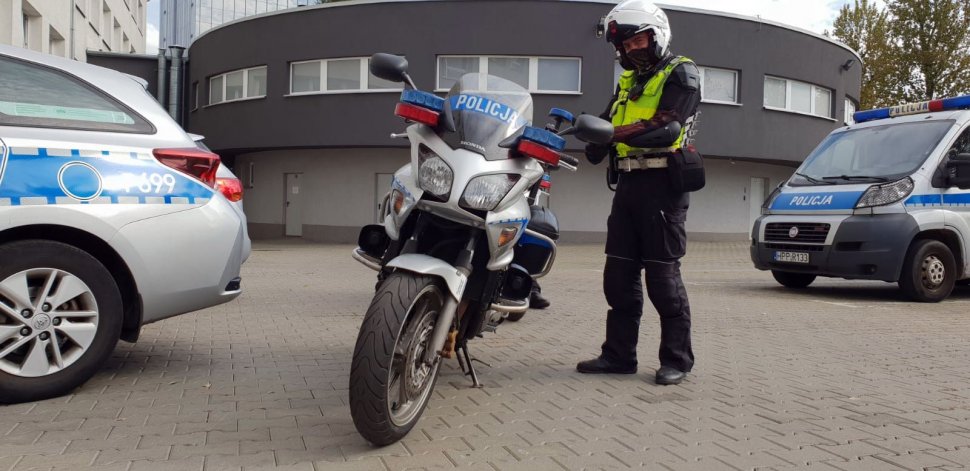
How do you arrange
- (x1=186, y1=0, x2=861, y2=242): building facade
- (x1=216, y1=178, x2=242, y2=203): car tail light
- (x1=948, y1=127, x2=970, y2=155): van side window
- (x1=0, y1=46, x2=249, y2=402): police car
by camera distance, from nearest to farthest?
(x1=0, y1=46, x2=249, y2=402): police car
(x1=216, y1=178, x2=242, y2=203): car tail light
(x1=948, y1=127, x2=970, y2=155): van side window
(x1=186, y1=0, x2=861, y2=242): building facade

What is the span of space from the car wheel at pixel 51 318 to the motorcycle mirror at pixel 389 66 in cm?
164

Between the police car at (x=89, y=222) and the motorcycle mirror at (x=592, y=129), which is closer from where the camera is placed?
the motorcycle mirror at (x=592, y=129)

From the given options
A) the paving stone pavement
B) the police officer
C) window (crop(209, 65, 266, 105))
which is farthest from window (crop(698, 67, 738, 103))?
the police officer

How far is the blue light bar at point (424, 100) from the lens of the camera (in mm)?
3684

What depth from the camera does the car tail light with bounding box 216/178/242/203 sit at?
5.66m

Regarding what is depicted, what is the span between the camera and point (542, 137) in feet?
12.3

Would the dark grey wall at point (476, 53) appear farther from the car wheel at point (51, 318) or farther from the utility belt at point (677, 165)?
the car wheel at point (51, 318)

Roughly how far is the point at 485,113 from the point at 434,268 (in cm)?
→ 79

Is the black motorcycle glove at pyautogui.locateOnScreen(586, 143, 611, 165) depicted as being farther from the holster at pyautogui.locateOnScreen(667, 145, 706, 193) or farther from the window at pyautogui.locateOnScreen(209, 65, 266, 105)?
Answer: the window at pyautogui.locateOnScreen(209, 65, 266, 105)

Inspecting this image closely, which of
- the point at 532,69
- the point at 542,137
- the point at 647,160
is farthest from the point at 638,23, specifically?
the point at 532,69

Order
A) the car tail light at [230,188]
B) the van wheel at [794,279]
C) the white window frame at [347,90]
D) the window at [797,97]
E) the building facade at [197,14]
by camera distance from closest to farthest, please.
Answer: the car tail light at [230,188], the van wheel at [794,279], the white window frame at [347,90], the window at [797,97], the building facade at [197,14]

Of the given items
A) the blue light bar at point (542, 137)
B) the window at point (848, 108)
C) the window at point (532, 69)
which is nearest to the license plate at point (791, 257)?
the blue light bar at point (542, 137)

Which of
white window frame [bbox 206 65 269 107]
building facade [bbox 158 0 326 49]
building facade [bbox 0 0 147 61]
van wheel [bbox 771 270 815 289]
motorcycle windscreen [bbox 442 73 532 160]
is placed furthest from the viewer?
building facade [bbox 158 0 326 49]

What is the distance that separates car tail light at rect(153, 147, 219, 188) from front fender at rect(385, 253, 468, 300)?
1.55m
